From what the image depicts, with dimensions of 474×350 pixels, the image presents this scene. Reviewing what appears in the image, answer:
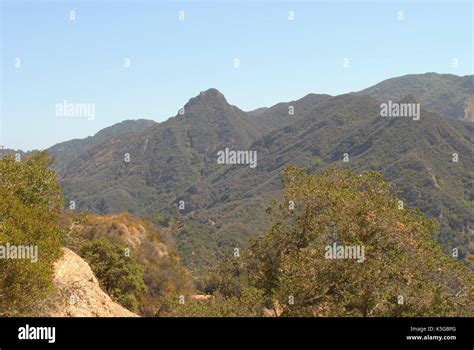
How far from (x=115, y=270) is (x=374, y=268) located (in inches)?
851

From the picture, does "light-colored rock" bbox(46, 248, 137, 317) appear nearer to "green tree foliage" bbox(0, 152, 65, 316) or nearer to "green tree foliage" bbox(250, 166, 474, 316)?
"green tree foliage" bbox(0, 152, 65, 316)

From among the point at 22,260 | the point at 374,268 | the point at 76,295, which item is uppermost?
the point at 22,260

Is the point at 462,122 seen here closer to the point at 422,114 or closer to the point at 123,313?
the point at 422,114

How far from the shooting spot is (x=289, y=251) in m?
20.8

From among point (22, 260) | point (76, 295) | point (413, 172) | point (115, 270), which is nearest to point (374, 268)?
point (76, 295)

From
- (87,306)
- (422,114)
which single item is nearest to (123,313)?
(87,306)

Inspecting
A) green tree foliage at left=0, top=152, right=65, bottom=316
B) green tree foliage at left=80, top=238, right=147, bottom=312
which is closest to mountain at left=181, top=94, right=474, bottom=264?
green tree foliage at left=80, top=238, right=147, bottom=312

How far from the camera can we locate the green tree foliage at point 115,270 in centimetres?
3055

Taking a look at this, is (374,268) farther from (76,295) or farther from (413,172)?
(413,172)

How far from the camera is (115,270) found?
3178 centimetres

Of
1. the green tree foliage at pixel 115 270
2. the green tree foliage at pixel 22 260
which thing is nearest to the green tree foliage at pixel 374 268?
the green tree foliage at pixel 22 260

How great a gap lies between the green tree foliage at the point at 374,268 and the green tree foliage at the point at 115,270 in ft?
49.4
